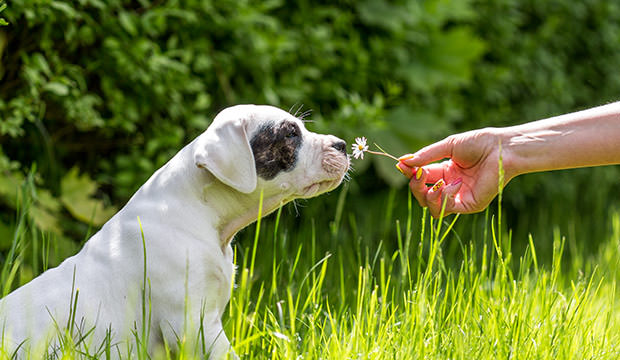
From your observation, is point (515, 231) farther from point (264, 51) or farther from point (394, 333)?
point (394, 333)

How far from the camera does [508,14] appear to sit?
18.5 ft

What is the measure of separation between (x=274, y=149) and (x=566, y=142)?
3.40ft

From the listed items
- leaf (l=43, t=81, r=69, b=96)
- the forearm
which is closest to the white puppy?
the forearm

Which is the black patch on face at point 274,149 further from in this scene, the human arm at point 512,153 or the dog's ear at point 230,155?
the human arm at point 512,153

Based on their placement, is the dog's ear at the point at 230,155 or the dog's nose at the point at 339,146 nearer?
the dog's ear at the point at 230,155

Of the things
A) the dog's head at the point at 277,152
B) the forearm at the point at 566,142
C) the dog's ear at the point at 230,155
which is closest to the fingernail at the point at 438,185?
the forearm at the point at 566,142

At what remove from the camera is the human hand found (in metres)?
2.59

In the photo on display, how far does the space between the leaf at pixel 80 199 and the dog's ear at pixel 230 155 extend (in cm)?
148

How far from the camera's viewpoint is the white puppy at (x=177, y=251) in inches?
85.5

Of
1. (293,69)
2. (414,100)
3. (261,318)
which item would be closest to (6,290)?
(261,318)

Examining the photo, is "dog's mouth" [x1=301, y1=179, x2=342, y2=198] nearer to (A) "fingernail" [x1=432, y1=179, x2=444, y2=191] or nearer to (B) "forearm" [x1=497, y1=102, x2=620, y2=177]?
(A) "fingernail" [x1=432, y1=179, x2=444, y2=191]

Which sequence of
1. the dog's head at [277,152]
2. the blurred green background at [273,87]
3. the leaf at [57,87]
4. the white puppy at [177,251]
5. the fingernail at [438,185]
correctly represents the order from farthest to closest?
the blurred green background at [273,87] < the leaf at [57,87] < the fingernail at [438,185] < the dog's head at [277,152] < the white puppy at [177,251]

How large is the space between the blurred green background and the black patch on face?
0.78 metres

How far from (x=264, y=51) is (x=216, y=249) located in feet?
6.08
